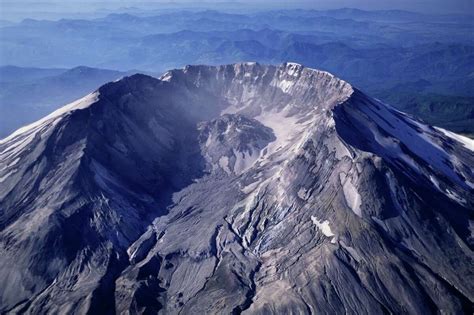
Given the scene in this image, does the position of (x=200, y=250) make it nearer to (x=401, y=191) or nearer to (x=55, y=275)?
(x=55, y=275)

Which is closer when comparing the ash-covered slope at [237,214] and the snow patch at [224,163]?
the ash-covered slope at [237,214]

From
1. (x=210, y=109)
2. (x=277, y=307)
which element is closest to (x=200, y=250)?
(x=277, y=307)

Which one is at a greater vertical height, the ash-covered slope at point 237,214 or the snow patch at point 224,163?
the ash-covered slope at point 237,214

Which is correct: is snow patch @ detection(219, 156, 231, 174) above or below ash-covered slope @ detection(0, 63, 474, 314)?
below

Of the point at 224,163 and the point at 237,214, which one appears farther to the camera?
the point at 224,163

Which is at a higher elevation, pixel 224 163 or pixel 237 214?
pixel 237 214

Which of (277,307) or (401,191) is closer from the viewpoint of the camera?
(277,307)

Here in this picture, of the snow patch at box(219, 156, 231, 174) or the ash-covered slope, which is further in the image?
the snow patch at box(219, 156, 231, 174)

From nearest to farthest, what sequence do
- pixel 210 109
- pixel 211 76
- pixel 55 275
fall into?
pixel 55 275
pixel 210 109
pixel 211 76
